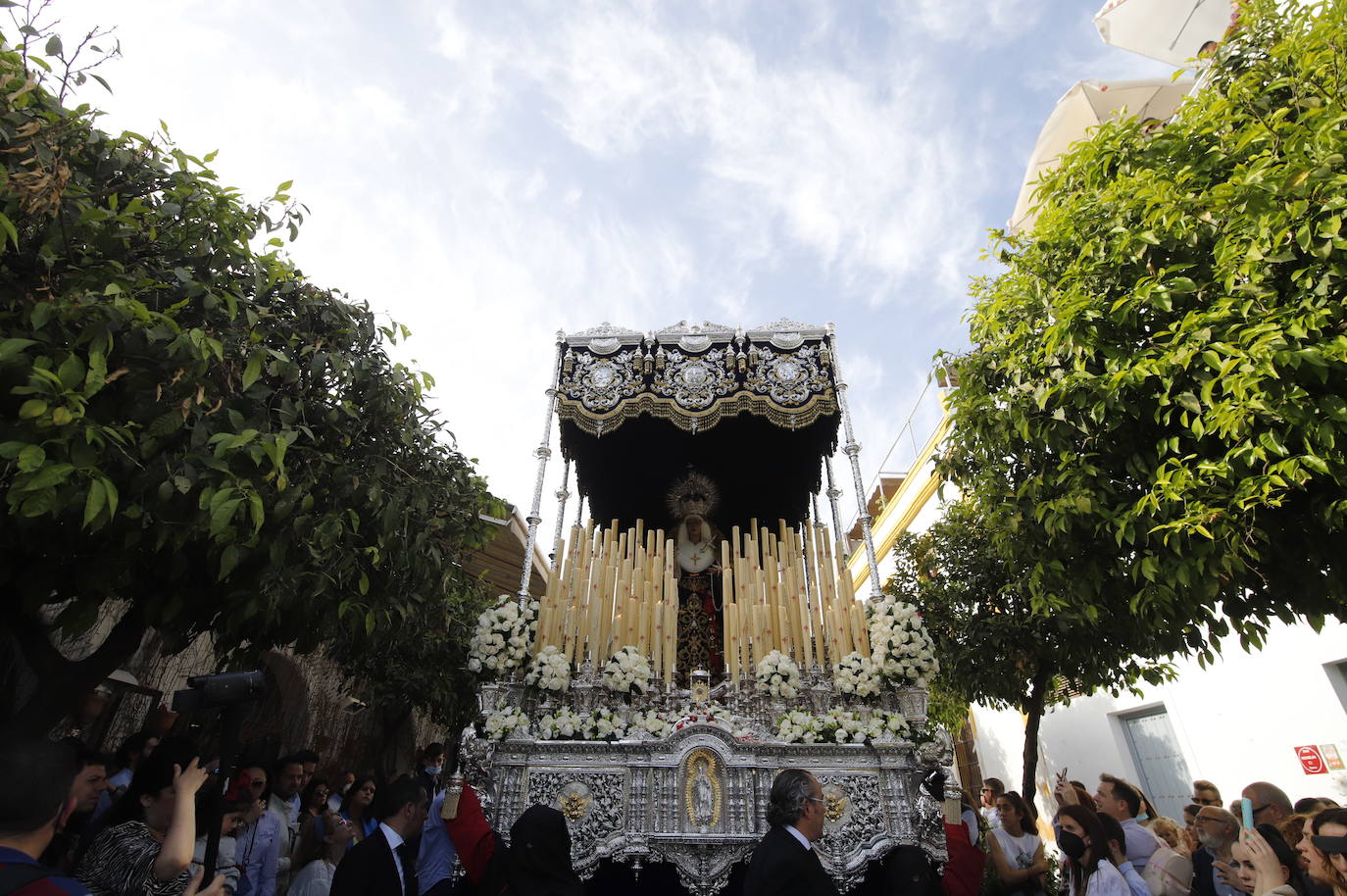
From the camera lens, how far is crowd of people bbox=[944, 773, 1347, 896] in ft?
8.00

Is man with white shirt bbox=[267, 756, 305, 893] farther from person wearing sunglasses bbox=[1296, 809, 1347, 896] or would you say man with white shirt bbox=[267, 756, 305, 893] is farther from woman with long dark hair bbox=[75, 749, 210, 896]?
Answer: person wearing sunglasses bbox=[1296, 809, 1347, 896]

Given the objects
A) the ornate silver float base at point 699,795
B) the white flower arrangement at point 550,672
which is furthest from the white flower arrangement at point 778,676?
the white flower arrangement at point 550,672

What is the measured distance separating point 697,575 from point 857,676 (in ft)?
9.12

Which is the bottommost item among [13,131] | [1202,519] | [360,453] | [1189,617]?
[1189,617]

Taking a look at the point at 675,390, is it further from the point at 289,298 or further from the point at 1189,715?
the point at 1189,715

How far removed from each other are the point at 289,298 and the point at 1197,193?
4.60 metres

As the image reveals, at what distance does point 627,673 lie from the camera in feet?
13.5

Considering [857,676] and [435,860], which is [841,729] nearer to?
[857,676]

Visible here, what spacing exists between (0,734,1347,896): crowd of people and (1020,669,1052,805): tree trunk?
0.92m

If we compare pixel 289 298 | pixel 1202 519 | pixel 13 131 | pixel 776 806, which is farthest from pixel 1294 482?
pixel 13 131

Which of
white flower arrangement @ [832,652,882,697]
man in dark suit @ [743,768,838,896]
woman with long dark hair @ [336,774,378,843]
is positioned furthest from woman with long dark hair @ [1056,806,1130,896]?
woman with long dark hair @ [336,774,378,843]

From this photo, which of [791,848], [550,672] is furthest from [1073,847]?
[550,672]

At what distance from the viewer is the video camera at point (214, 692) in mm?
2428

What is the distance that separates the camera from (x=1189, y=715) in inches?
305
